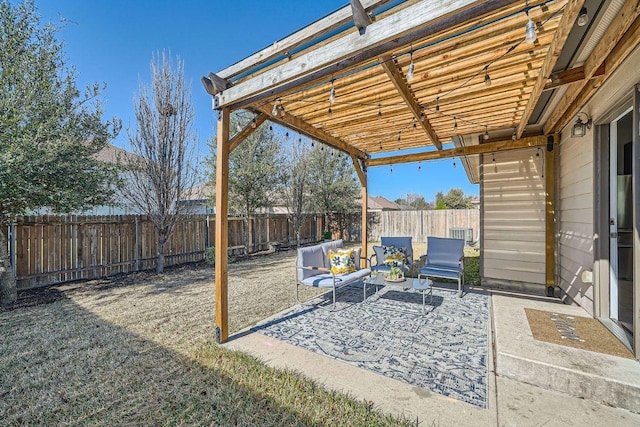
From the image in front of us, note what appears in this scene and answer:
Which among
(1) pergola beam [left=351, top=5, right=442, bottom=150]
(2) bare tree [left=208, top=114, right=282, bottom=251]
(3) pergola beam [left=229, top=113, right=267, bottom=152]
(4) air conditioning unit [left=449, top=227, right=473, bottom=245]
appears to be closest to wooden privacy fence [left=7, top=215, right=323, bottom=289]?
(2) bare tree [left=208, top=114, right=282, bottom=251]

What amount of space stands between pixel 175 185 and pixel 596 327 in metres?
7.63

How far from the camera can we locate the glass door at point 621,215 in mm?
3055

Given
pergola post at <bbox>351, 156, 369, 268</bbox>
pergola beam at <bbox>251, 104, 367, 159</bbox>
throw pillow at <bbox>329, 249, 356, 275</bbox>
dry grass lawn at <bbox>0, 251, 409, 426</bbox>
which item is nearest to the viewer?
dry grass lawn at <bbox>0, 251, 409, 426</bbox>

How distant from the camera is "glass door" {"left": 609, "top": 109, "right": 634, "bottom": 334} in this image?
3055 mm

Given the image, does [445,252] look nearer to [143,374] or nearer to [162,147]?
[143,374]

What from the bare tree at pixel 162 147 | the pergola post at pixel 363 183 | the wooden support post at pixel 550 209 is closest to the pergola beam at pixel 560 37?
the wooden support post at pixel 550 209

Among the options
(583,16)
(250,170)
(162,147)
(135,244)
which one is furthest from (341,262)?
(250,170)

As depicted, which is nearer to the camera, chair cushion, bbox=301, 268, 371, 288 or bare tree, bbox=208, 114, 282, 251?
chair cushion, bbox=301, 268, 371, 288

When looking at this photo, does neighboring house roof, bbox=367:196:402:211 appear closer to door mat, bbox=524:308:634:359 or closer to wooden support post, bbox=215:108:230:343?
door mat, bbox=524:308:634:359

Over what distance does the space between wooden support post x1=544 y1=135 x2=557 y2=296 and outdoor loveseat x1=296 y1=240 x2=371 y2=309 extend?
3.08 m

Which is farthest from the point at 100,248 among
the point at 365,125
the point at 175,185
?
the point at 365,125

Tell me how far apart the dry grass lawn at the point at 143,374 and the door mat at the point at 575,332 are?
1.99 meters

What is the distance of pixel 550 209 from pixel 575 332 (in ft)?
8.92

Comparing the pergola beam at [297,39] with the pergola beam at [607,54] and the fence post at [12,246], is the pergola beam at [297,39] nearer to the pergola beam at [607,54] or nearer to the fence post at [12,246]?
the pergola beam at [607,54]
